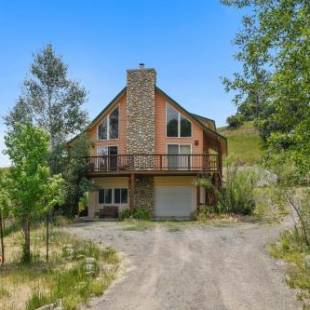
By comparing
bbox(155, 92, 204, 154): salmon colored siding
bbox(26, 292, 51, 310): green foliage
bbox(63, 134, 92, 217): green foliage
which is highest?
bbox(155, 92, 204, 154): salmon colored siding

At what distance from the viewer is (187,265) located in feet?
44.7

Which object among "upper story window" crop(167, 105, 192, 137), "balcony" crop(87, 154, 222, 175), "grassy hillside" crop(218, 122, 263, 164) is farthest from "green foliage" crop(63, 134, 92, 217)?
"grassy hillside" crop(218, 122, 263, 164)

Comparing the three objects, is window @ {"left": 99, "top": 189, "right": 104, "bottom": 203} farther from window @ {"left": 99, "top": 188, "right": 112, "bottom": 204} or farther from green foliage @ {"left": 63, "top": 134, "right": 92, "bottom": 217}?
green foliage @ {"left": 63, "top": 134, "right": 92, "bottom": 217}

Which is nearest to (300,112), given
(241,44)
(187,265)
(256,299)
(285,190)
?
(241,44)

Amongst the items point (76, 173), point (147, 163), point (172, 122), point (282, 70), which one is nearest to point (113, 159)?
point (147, 163)

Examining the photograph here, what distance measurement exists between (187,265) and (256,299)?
3536 mm

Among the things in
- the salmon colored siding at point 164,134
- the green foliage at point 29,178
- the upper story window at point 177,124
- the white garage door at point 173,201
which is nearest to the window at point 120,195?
the white garage door at point 173,201

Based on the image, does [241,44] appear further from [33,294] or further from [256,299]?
[33,294]

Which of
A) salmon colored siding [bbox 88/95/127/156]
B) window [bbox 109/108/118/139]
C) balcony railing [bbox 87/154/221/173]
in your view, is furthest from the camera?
window [bbox 109/108/118/139]

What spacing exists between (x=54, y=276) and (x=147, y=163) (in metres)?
16.2

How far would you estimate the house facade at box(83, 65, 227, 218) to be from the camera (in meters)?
28.4

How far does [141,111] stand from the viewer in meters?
29.5

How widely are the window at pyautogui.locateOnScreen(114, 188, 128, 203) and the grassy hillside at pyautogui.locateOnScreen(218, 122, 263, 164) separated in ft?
76.2

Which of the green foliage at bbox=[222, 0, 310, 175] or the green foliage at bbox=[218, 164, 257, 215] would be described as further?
the green foliage at bbox=[218, 164, 257, 215]
